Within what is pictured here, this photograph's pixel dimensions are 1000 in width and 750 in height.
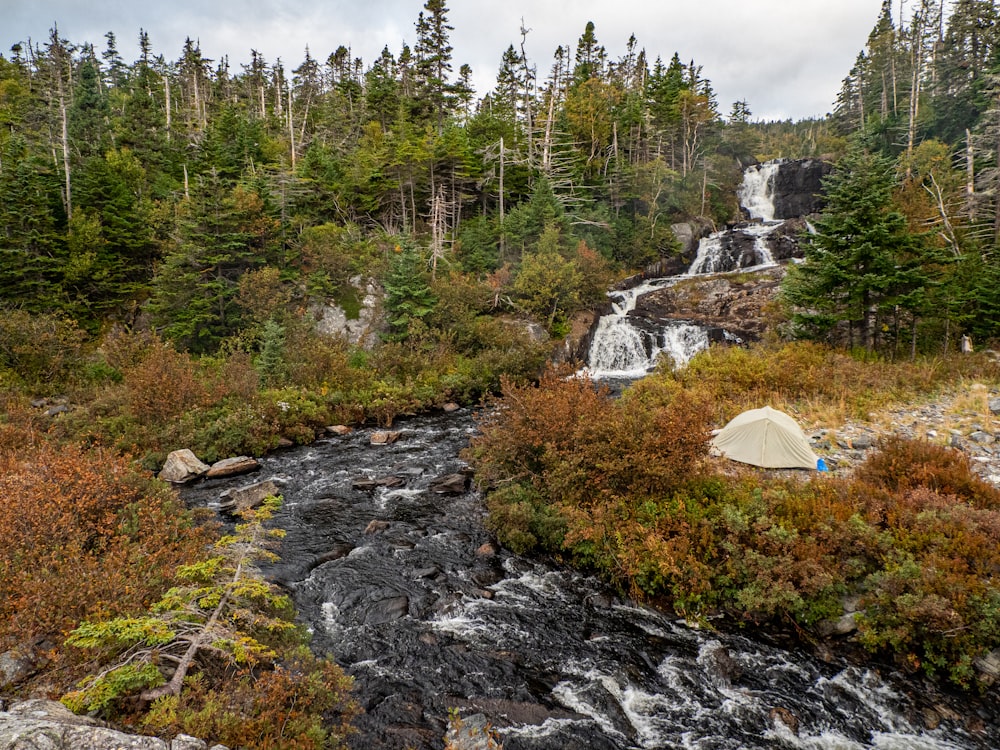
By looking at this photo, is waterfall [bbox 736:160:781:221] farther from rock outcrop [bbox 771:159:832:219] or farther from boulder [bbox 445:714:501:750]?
boulder [bbox 445:714:501:750]

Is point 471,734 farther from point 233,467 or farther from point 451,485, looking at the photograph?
point 233,467

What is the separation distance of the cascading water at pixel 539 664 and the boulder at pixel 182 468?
568 centimetres

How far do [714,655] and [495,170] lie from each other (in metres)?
39.1

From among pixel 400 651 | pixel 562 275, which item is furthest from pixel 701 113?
pixel 400 651

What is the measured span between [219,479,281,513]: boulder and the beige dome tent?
41.3ft

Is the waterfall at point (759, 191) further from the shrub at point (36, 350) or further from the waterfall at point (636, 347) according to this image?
the shrub at point (36, 350)

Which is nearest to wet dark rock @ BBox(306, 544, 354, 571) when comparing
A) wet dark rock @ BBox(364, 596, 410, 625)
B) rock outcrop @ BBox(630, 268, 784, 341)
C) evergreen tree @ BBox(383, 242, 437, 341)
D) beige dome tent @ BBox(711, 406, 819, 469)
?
wet dark rock @ BBox(364, 596, 410, 625)

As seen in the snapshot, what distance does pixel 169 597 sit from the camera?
5996 millimetres

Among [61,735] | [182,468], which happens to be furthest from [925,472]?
[182,468]

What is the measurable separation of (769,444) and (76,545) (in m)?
14.4

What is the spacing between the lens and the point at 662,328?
29.7 m

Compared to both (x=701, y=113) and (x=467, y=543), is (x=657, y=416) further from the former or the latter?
(x=701, y=113)

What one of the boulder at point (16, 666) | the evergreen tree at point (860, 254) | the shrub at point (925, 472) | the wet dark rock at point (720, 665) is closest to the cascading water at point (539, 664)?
the wet dark rock at point (720, 665)

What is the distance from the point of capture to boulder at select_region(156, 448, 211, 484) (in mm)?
15305
